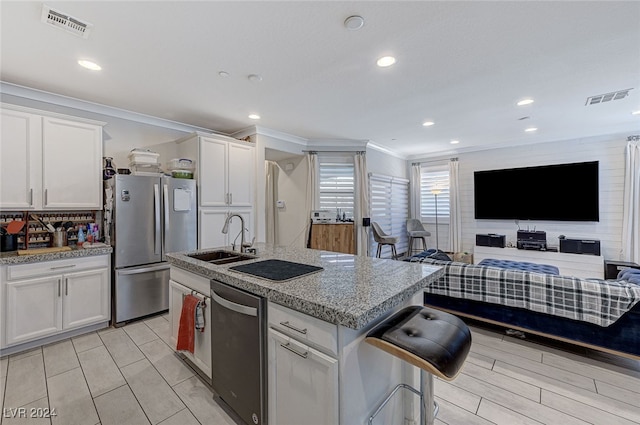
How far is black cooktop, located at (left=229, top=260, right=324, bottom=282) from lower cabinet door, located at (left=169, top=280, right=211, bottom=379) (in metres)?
0.39

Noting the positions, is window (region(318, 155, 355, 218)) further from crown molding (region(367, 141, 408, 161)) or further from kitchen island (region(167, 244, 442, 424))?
kitchen island (region(167, 244, 442, 424))

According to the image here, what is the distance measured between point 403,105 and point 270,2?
2253 millimetres

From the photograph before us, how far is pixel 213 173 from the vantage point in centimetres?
376

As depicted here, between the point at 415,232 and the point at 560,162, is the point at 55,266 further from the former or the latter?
the point at 560,162

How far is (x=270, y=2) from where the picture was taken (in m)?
1.69

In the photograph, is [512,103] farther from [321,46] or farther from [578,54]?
[321,46]

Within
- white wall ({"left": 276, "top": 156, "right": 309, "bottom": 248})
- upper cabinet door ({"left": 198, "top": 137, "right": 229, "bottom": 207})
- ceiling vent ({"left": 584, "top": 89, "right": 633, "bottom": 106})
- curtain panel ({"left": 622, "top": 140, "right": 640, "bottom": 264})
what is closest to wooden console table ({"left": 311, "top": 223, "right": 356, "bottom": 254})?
white wall ({"left": 276, "top": 156, "right": 309, "bottom": 248})

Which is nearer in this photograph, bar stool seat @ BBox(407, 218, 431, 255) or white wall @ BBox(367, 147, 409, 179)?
white wall @ BBox(367, 147, 409, 179)

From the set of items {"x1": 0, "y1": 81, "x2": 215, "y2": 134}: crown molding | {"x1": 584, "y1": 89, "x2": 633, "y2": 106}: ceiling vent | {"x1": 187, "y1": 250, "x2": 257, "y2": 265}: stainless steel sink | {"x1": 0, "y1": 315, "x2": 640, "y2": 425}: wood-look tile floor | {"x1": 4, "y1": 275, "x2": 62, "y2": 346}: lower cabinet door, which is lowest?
{"x1": 0, "y1": 315, "x2": 640, "y2": 425}: wood-look tile floor

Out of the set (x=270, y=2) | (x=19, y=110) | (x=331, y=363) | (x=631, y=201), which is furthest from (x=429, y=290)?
(x=19, y=110)

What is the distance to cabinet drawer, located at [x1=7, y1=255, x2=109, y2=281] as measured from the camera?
7.97 feet

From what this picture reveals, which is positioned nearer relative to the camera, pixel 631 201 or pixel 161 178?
pixel 161 178

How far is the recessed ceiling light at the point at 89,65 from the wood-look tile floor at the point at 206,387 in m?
2.61

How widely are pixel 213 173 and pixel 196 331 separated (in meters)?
2.35
